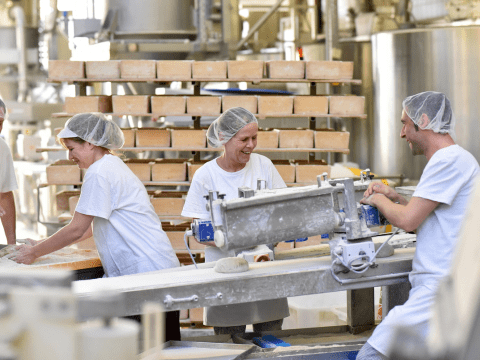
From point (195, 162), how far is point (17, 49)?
7.06 metres

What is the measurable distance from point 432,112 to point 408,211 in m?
0.44

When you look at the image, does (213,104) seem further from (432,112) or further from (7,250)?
(432,112)

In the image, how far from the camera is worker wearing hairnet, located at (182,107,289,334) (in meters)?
3.08

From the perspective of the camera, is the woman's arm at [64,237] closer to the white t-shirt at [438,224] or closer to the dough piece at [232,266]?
the dough piece at [232,266]

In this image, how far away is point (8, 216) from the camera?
382cm

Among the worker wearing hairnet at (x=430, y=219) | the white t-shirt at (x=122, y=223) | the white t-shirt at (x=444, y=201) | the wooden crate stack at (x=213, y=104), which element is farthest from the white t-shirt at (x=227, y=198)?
the wooden crate stack at (x=213, y=104)

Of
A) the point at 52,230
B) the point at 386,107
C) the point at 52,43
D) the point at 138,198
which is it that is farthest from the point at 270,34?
the point at 138,198

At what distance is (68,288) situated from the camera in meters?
0.92

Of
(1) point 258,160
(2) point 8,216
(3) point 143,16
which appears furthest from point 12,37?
(1) point 258,160

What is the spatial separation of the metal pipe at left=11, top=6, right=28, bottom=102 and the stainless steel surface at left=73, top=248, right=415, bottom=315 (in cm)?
917

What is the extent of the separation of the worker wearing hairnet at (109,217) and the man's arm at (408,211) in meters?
1.10

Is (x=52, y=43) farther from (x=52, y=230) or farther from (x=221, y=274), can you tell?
(x=221, y=274)

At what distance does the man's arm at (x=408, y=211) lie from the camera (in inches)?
93.7

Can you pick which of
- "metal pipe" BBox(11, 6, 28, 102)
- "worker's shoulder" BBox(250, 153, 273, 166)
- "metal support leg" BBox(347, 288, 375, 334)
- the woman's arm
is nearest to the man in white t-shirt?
the woman's arm
